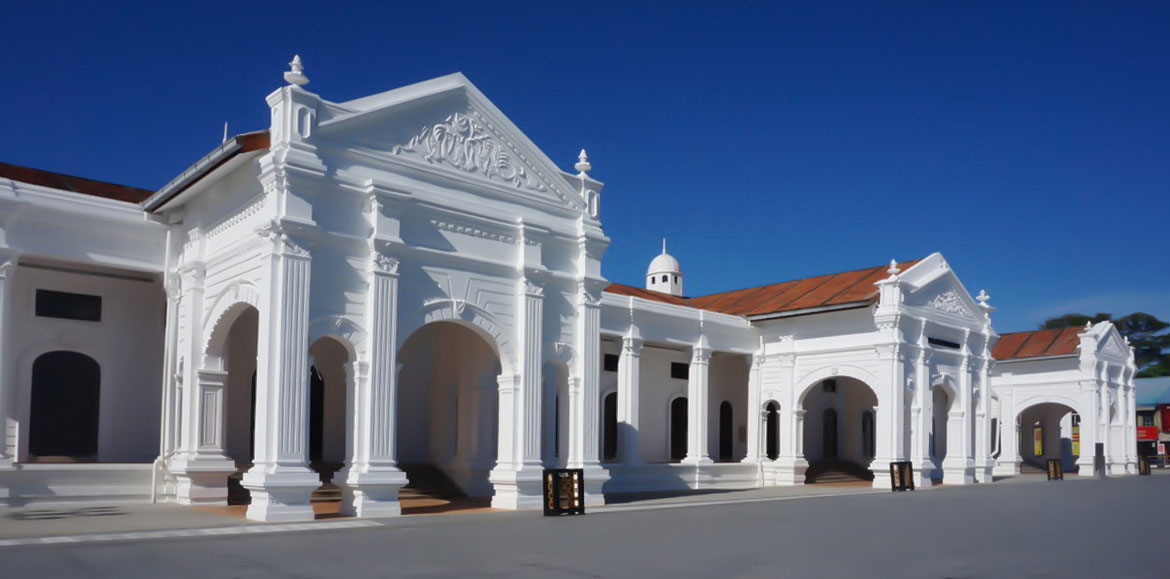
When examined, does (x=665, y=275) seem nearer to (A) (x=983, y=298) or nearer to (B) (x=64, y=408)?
(A) (x=983, y=298)

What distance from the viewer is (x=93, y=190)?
19.9 metres

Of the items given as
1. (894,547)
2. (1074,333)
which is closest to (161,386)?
(894,547)

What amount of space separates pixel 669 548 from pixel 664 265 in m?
37.6

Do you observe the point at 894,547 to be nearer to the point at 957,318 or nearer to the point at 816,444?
the point at 957,318

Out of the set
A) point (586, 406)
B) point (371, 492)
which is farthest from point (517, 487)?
point (371, 492)

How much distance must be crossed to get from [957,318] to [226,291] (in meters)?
21.0

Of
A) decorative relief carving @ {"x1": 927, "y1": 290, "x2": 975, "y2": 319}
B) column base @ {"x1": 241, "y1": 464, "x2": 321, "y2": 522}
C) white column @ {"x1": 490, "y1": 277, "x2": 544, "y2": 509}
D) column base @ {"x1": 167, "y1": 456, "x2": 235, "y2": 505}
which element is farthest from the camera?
decorative relief carving @ {"x1": 927, "y1": 290, "x2": 975, "y2": 319}

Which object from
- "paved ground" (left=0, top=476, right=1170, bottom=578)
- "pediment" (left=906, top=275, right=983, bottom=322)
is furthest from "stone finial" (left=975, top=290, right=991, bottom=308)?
"paved ground" (left=0, top=476, right=1170, bottom=578)

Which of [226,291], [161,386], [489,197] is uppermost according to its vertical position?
[489,197]

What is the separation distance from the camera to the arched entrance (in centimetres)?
3219

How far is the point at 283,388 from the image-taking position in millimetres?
14398

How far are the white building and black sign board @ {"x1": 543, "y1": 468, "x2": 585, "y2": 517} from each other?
5.43 ft

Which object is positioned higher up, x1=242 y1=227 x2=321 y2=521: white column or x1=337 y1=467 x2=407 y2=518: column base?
x1=242 y1=227 x2=321 y2=521: white column

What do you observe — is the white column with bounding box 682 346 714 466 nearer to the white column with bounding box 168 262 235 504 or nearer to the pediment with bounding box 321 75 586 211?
the pediment with bounding box 321 75 586 211
